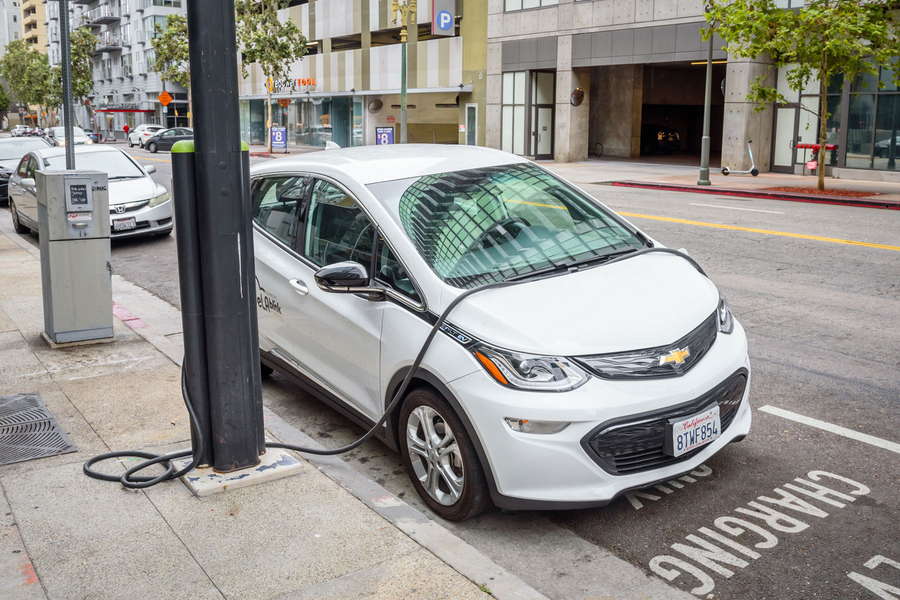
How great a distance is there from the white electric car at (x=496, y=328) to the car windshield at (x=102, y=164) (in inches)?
406

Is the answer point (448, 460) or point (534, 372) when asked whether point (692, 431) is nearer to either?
point (534, 372)

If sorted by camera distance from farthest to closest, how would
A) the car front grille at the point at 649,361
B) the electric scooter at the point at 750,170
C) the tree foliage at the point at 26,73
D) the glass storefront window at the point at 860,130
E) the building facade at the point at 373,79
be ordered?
the tree foliage at the point at 26,73
the building facade at the point at 373,79
the electric scooter at the point at 750,170
the glass storefront window at the point at 860,130
the car front grille at the point at 649,361

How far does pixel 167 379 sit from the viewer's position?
6.53 meters

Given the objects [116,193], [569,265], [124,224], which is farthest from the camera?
[116,193]

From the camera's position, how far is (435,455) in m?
4.33

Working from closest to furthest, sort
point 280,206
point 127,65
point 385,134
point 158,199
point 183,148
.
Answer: point 183,148
point 280,206
point 158,199
point 385,134
point 127,65

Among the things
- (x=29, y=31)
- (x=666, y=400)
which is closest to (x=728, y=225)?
(x=666, y=400)

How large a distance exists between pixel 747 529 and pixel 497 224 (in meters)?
2.16

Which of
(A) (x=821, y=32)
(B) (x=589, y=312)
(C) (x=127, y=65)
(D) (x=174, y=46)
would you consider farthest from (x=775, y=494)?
(C) (x=127, y=65)

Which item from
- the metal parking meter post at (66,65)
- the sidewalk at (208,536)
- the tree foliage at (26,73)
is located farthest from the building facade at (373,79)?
the tree foliage at (26,73)

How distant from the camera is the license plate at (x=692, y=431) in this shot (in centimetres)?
405

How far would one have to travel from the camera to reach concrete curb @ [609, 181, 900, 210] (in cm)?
1938

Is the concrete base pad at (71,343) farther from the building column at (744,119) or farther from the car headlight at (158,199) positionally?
the building column at (744,119)

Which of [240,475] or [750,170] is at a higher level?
[750,170]
